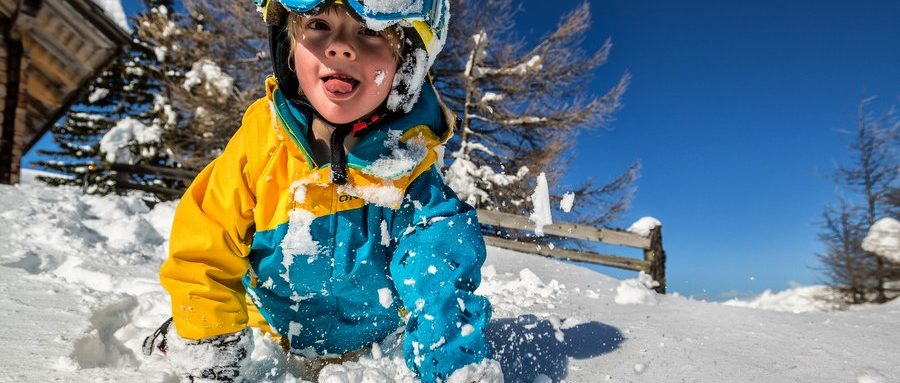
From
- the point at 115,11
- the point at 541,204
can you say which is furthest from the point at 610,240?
the point at 115,11

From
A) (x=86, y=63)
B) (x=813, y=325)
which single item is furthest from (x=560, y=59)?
(x=813, y=325)

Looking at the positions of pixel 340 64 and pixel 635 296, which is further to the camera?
pixel 635 296

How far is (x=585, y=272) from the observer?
5.54 metres

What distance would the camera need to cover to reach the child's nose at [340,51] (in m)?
1.54

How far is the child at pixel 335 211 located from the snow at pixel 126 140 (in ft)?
47.0

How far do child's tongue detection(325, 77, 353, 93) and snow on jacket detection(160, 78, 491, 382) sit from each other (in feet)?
0.58

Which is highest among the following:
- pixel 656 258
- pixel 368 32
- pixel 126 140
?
pixel 126 140

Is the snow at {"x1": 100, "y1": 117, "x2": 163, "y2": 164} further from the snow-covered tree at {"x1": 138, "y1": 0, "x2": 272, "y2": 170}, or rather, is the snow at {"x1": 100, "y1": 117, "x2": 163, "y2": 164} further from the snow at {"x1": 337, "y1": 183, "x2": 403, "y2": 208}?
the snow at {"x1": 337, "y1": 183, "x2": 403, "y2": 208}

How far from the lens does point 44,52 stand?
8.42 m

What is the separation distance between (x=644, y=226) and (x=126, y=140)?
13739mm

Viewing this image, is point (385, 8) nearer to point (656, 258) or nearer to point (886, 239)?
point (656, 258)

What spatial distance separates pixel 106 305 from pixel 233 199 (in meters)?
1.10

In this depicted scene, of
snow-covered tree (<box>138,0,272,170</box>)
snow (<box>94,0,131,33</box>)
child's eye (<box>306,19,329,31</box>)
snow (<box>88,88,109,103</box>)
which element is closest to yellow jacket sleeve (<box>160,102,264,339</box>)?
child's eye (<box>306,19,329,31</box>)

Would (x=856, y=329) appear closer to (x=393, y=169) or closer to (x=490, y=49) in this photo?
(x=393, y=169)
